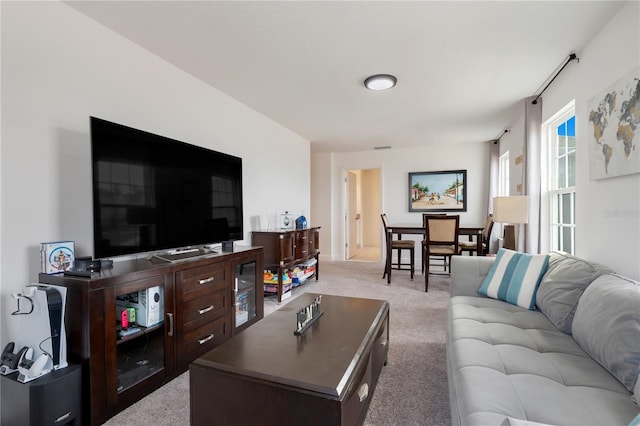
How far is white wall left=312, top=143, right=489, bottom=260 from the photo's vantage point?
5688 mm

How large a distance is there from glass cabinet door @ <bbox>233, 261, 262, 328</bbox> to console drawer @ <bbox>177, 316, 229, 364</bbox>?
0.62 ft

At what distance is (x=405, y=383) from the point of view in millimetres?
1845

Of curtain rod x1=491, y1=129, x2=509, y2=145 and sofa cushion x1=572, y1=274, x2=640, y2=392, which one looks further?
curtain rod x1=491, y1=129, x2=509, y2=145

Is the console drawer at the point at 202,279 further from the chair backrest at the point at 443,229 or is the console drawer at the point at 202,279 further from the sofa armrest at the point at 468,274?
the chair backrest at the point at 443,229

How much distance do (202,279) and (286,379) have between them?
1219mm

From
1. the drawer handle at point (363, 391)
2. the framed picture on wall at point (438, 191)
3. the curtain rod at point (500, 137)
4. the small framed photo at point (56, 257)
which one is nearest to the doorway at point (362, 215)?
the framed picture on wall at point (438, 191)

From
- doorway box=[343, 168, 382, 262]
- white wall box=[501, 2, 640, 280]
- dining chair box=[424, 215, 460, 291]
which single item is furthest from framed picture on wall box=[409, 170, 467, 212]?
white wall box=[501, 2, 640, 280]

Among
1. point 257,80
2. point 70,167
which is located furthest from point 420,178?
point 70,167

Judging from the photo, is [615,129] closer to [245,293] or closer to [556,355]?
[556,355]

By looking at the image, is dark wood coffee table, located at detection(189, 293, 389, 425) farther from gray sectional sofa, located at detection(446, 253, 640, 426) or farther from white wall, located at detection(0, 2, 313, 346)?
white wall, located at detection(0, 2, 313, 346)

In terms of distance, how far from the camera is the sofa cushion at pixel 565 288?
5.32ft

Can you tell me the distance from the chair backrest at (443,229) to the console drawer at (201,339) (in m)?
2.92

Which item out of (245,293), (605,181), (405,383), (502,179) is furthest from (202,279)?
(502,179)

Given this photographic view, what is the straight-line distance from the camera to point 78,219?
1.88m
